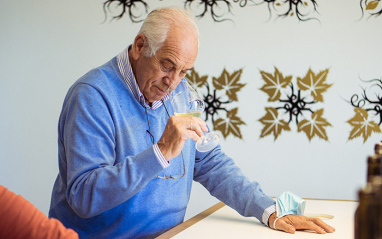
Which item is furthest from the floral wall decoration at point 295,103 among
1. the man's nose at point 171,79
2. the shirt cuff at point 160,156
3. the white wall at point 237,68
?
the shirt cuff at point 160,156

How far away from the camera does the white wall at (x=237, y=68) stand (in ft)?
10.8

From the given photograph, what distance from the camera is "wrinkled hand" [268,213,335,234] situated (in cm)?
165

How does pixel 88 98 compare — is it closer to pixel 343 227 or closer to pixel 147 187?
pixel 147 187

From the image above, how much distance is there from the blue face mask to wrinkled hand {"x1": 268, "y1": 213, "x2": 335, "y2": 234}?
32 millimetres

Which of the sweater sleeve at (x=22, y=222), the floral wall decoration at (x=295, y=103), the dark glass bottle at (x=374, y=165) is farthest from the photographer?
the floral wall decoration at (x=295, y=103)

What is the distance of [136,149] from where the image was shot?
180 cm

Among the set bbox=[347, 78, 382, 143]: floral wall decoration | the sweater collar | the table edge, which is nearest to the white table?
the table edge

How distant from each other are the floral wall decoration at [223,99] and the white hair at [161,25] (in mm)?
1694

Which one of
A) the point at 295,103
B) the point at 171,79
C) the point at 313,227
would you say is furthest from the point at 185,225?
the point at 295,103

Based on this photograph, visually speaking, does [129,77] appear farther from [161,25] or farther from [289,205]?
[289,205]

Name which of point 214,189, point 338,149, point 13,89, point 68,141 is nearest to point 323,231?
point 214,189

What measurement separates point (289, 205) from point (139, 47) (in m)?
0.85

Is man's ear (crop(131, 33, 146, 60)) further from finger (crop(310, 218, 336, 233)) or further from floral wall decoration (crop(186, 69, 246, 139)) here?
floral wall decoration (crop(186, 69, 246, 139))

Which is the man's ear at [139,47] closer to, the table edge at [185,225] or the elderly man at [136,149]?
the elderly man at [136,149]
